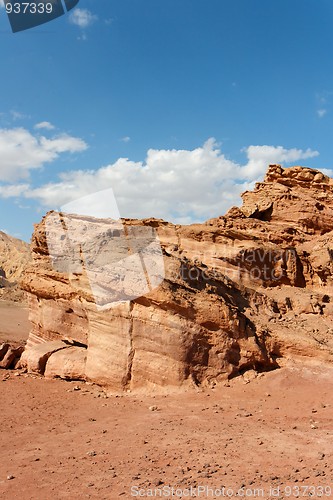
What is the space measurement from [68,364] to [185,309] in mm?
3397

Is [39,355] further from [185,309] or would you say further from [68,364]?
[185,309]

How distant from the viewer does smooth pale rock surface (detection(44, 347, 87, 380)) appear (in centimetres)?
968

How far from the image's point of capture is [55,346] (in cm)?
1084

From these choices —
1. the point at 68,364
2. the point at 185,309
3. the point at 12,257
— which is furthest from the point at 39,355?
the point at 12,257

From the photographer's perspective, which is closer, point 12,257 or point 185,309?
point 185,309

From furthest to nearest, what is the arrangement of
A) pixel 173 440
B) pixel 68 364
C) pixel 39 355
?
pixel 39 355, pixel 68 364, pixel 173 440

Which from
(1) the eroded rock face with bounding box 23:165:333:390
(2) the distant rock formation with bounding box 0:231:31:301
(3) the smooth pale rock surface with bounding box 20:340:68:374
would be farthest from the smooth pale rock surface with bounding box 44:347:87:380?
(2) the distant rock formation with bounding box 0:231:31:301

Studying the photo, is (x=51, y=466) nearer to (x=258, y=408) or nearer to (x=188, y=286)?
(x=258, y=408)

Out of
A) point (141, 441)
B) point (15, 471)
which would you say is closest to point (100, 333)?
point (141, 441)

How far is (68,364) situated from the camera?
988 cm

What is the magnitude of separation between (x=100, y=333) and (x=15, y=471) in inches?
157

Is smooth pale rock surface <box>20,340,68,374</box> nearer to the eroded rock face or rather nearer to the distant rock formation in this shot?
the eroded rock face

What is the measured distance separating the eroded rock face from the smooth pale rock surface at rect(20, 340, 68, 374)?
21 cm

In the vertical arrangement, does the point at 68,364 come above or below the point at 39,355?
below
